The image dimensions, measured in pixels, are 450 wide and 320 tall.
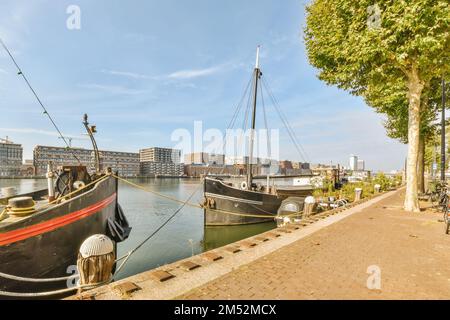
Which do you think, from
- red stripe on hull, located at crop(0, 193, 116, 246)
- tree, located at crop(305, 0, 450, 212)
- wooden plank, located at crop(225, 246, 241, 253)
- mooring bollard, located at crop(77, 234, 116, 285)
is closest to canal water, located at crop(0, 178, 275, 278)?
red stripe on hull, located at crop(0, 193, 116, 246)

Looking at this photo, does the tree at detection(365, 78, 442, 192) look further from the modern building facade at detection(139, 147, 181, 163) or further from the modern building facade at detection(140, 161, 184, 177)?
the modern building facade at detection(139, 147, 181, 163)

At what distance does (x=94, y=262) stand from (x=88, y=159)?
140712mm

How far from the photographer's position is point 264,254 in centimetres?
525

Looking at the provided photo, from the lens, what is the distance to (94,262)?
11.9ft

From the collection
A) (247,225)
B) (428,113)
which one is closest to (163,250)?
(247,225)

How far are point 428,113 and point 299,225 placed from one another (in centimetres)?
1615

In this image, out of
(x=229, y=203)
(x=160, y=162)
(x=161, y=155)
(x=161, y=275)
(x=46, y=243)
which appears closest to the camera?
(x=161, y=275)

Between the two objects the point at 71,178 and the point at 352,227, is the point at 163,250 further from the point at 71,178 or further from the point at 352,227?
the point at 352,227

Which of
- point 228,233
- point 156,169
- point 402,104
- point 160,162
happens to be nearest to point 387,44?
point 402,104

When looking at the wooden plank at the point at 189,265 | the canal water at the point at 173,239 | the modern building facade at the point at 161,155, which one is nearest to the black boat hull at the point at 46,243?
the canal water at the point at 173,239

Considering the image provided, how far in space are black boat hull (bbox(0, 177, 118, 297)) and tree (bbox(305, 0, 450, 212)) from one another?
11940 mm

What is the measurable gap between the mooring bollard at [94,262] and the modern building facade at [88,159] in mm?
116778

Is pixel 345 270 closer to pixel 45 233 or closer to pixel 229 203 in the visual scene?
pixel 45 233

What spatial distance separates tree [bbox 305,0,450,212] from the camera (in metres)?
7.84
